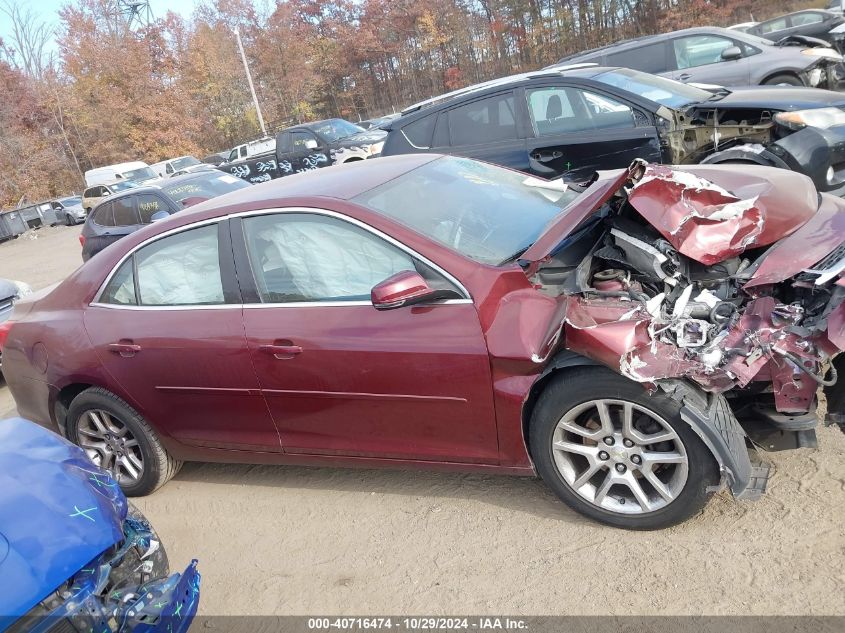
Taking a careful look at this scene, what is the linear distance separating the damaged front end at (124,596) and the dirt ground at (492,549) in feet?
2.14

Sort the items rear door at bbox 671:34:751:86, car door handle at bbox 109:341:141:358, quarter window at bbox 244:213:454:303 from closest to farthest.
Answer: quarter window at bbox 244:213:454:303, car door handle at bbox 109:341:141:358, rear door at bbox 671:34:751:86

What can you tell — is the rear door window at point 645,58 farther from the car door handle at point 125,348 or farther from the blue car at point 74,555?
the blue car at point 74,555

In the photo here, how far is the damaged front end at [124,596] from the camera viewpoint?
7.05 ft

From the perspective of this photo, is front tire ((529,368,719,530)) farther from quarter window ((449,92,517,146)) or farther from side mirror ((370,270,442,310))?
quarter window ((449,92,517,146))

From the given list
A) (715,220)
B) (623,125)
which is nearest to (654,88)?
(623,125)

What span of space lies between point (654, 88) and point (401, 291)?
519 centimetres

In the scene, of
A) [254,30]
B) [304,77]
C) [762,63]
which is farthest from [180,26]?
[762,63]

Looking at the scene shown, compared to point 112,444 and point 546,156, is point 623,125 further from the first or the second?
point 112,444

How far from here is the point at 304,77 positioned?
46.5 meters

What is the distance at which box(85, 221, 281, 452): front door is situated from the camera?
3521 mm

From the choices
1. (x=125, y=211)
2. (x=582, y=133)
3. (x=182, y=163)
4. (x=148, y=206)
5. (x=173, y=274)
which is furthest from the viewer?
(x=182, y=163)

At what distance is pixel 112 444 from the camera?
13.9 ft

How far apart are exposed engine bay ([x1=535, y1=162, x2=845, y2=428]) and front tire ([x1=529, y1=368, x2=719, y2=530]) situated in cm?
14

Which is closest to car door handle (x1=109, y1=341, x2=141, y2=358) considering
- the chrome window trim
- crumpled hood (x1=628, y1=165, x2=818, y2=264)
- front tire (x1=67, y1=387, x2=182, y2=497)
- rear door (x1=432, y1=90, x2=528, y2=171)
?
the chrome window trim
